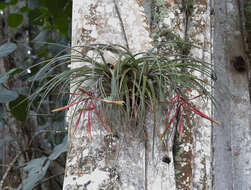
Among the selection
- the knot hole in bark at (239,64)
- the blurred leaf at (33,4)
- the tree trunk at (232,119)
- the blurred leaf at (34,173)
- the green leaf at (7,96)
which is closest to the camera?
the blurred leaf at (34,173)

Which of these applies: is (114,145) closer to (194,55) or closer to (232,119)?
(194,55)

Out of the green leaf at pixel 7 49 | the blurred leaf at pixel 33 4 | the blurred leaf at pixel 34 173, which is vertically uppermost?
the blurred leaf at pixel 33 4

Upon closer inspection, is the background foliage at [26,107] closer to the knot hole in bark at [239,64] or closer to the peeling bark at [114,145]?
the peeling bark at [114,145]

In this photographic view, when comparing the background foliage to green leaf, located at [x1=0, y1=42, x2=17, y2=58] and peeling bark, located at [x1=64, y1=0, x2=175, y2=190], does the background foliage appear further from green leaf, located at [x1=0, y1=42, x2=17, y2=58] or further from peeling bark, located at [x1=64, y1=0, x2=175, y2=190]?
peeling bark, located at [x1=64, y1=0, x2=175, y2=190]

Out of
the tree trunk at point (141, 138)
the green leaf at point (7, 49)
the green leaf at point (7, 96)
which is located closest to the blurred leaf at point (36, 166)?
the green leaf at point (7, 96)

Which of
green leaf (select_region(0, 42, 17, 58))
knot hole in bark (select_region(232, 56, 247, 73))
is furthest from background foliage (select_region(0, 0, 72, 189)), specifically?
knot hole in bark (select_region(232, 56, 247, 73))

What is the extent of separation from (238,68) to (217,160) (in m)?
0.54

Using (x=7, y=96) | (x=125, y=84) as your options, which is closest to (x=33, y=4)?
(x=7, y=96)

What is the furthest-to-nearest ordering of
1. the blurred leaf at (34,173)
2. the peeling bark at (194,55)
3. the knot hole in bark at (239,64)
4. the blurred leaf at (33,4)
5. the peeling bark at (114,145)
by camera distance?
the blurred leaf at (33,4)
the knot hole in bark at (239,64)
the blurred leaf at (34,173)
the peeling bark at (194,55)
the peeling bark at (114,145)

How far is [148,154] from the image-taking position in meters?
0.95

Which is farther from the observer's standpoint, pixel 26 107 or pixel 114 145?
pixel 26 107

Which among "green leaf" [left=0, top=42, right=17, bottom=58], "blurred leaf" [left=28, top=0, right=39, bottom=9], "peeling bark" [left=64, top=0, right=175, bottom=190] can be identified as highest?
"blurred leaf" [left=28, top=0, right=39, bottom=9]

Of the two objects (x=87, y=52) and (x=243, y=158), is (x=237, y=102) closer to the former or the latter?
(x=243, y=158)

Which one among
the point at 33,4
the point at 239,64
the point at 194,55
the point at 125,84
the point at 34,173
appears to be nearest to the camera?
the point at 125,84
